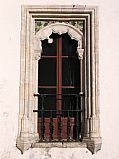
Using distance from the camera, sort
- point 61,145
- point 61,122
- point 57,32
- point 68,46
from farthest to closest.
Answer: point 68,46 < point 57,32 < point 61,122 < point 61,145

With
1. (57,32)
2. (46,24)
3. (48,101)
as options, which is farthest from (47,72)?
(46,24)

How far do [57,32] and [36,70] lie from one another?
0.71 metres

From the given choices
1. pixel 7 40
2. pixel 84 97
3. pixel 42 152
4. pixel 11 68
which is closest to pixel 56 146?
pixel 42 152

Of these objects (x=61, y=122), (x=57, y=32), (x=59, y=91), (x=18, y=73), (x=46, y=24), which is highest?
(x=46, y=24)

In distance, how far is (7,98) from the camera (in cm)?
627

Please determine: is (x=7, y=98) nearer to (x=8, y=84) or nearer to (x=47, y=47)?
(x=8, y=84)

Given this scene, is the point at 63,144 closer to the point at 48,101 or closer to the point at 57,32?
the point at 48,101

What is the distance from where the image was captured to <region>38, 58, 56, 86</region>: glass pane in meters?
6.64

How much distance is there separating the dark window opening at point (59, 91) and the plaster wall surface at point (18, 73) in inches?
15.2

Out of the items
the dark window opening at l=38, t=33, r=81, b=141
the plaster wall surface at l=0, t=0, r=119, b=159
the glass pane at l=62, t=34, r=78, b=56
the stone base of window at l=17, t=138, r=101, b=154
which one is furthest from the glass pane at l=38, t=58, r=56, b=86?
the stone base of window at l=17, t=138, r=101, b=154

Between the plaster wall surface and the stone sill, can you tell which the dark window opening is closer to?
the stone sill

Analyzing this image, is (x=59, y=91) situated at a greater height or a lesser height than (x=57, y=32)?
lesser

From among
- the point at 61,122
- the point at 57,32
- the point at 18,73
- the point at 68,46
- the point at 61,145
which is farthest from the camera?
the point at 68,46

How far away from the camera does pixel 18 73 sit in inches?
250
